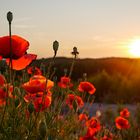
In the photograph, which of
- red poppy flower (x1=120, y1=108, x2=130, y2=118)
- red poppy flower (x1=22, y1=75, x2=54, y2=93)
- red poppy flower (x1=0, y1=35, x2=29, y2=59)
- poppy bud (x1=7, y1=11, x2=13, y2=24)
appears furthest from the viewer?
red poppy flower (x1=120, y1=108, x2=130, y2=118)

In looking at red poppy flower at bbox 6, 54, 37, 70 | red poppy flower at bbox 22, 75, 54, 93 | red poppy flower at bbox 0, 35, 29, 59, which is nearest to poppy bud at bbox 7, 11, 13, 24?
red poppy flower at bbox 0, 35, 29, 59

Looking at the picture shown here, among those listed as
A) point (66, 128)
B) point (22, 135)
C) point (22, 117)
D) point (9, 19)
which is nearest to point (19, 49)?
point (9, 19)

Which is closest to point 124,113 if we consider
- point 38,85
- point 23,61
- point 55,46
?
point 38,85

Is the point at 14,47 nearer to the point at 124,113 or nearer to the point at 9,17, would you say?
the point at 9,17

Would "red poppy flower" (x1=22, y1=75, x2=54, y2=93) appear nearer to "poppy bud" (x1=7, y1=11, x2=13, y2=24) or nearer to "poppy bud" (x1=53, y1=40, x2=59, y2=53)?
"poppy bud" (x1=53, y1=40, x2=59, y2=53)

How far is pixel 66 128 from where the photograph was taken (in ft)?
13.8

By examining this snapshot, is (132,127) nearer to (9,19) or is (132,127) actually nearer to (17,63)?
(17,63)

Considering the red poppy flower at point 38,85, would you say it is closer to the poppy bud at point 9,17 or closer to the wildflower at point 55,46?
the wildflower at point 55,46

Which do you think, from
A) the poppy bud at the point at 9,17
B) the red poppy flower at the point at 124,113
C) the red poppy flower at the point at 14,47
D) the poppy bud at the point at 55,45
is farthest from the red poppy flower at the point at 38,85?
the red poppy flower at the point at 124,113

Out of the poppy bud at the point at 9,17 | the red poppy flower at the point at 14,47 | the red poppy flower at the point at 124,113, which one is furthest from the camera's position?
the red poppy flower at the point at 124,113

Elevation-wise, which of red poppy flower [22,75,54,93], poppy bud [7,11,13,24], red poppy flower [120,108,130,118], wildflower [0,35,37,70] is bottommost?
red poppy flower [120,108,130,118]

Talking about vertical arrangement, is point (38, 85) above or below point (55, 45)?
below

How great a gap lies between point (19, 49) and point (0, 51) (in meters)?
0.11

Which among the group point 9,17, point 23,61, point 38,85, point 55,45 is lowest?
point 38,85
